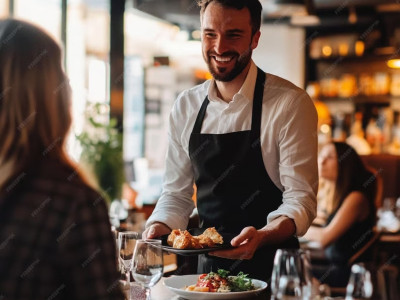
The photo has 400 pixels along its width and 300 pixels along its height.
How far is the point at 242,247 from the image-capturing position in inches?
77.0

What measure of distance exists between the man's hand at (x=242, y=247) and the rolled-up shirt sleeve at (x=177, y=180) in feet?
1.66

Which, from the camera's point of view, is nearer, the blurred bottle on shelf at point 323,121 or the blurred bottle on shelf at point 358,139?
the blurred bottle on shelf at point 358,139

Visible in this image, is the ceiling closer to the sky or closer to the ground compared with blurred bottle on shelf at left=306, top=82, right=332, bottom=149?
closer to the sky

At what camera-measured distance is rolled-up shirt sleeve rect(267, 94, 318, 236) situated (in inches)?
88.8

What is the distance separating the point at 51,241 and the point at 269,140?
139cm

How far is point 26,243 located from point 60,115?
224 mm

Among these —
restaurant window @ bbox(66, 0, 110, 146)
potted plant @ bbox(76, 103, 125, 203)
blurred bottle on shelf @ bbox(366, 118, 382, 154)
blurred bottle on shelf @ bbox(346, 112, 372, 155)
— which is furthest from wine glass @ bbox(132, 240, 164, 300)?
blurred bottle on shelf @ bbox(366, 118, 382, 154)

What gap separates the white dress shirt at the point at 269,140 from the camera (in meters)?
2.30

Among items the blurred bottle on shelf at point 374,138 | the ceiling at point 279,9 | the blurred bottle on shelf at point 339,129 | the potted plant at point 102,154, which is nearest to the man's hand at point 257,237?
the potted plant at point 102,154

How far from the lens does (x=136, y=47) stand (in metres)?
9.52

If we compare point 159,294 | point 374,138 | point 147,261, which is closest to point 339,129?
point 374,138

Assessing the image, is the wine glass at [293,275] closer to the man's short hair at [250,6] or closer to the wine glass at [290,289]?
the wine glass at [290,289]

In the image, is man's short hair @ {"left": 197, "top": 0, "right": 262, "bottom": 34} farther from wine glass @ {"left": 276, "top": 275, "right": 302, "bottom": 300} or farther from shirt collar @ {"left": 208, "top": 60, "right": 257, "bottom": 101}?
wine glass @ {"left": 276, "top": 275, "right": 302, "bottom": 300}

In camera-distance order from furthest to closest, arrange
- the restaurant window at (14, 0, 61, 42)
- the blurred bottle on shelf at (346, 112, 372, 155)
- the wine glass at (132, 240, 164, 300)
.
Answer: the blurred bottle on shelf at (346, 112, 372, 155) → the restaurant window at (14, 0, 61, 42) → the wine glass at (132, 240, 164, 300)
